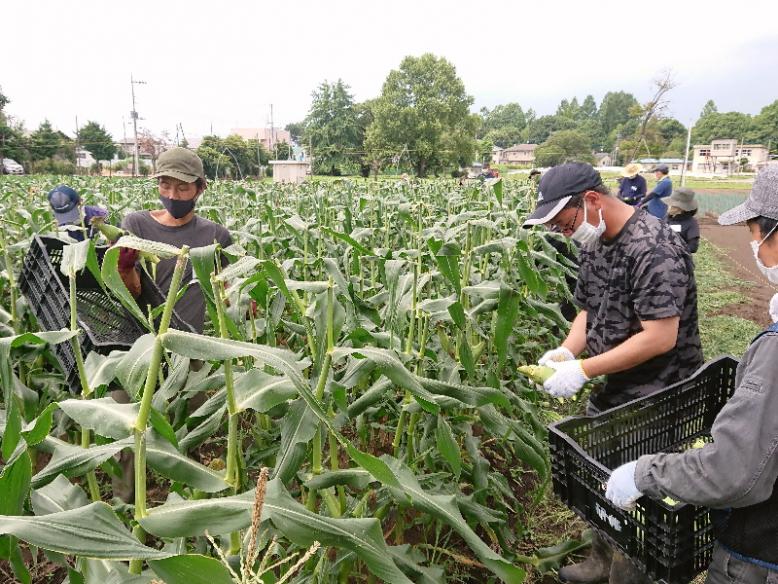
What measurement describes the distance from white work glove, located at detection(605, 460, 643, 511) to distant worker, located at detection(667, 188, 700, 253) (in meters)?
6.02

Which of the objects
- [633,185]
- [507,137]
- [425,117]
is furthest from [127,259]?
[507,137]

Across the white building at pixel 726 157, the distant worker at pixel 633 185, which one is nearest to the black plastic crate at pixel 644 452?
the distant worker at pixel 633 185

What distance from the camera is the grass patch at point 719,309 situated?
20.2ft

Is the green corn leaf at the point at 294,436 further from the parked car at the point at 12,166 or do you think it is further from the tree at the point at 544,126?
the tree at the point at 544,126

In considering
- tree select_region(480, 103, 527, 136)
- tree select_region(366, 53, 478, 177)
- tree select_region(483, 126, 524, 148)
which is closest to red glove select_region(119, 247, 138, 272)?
tree select_region(366, 53, 478, 177)

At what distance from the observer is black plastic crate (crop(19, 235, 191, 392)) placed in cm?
205

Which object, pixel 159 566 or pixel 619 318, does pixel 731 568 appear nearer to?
pixel 619 318

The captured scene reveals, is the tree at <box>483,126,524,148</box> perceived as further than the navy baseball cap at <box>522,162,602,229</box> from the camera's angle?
Yes

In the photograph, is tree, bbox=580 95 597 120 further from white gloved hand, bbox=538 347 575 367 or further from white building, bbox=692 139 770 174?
white gloved hand, bbox=538 347 575 367

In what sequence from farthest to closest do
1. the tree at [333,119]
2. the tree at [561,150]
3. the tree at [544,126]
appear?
the tree at [544,126]
the tree at [561,150]
the tree at [333,119]

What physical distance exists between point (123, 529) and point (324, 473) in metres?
0.82

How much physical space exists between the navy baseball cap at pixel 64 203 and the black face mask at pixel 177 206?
1756mm

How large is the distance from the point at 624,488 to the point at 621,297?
1.09 meters

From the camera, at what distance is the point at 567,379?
8.82ft
